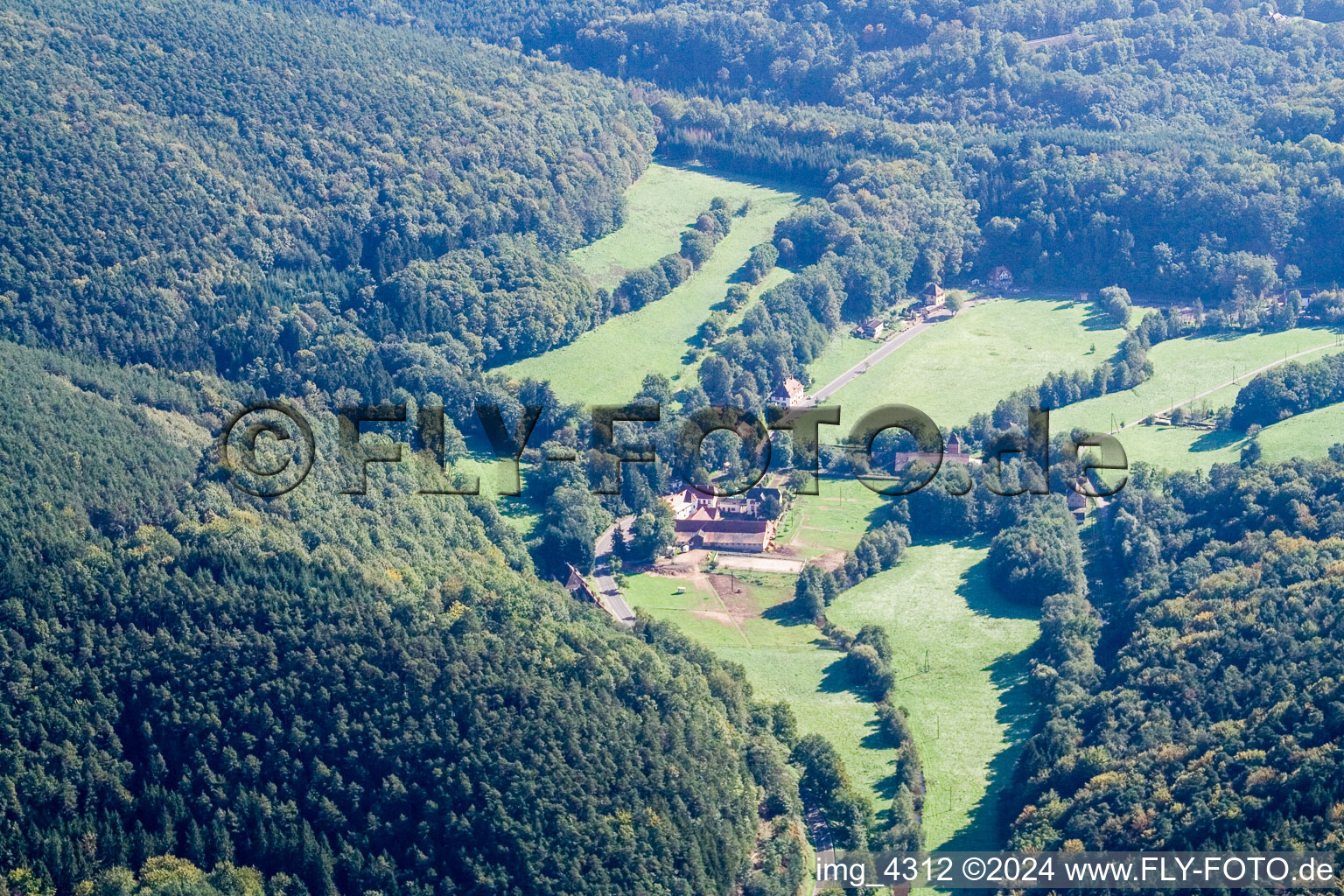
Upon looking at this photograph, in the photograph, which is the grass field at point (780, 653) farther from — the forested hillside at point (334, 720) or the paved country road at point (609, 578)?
the forested hillside at point (334, 720)

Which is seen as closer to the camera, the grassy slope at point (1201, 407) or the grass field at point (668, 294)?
the grassy slope at point (1201, 407)

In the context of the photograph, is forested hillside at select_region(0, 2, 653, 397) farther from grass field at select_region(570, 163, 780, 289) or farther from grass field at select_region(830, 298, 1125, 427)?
grass field at select_region(830, 298, 1125, 427)

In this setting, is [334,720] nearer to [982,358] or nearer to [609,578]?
[609,578]

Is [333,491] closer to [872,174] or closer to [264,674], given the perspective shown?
[264,674]

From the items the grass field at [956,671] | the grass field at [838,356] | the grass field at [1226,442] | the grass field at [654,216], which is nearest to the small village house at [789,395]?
the grass field at [838,356]

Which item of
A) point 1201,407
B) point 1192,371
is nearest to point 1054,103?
point 1192,371

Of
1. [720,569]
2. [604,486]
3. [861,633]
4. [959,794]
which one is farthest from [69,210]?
[959,794]
